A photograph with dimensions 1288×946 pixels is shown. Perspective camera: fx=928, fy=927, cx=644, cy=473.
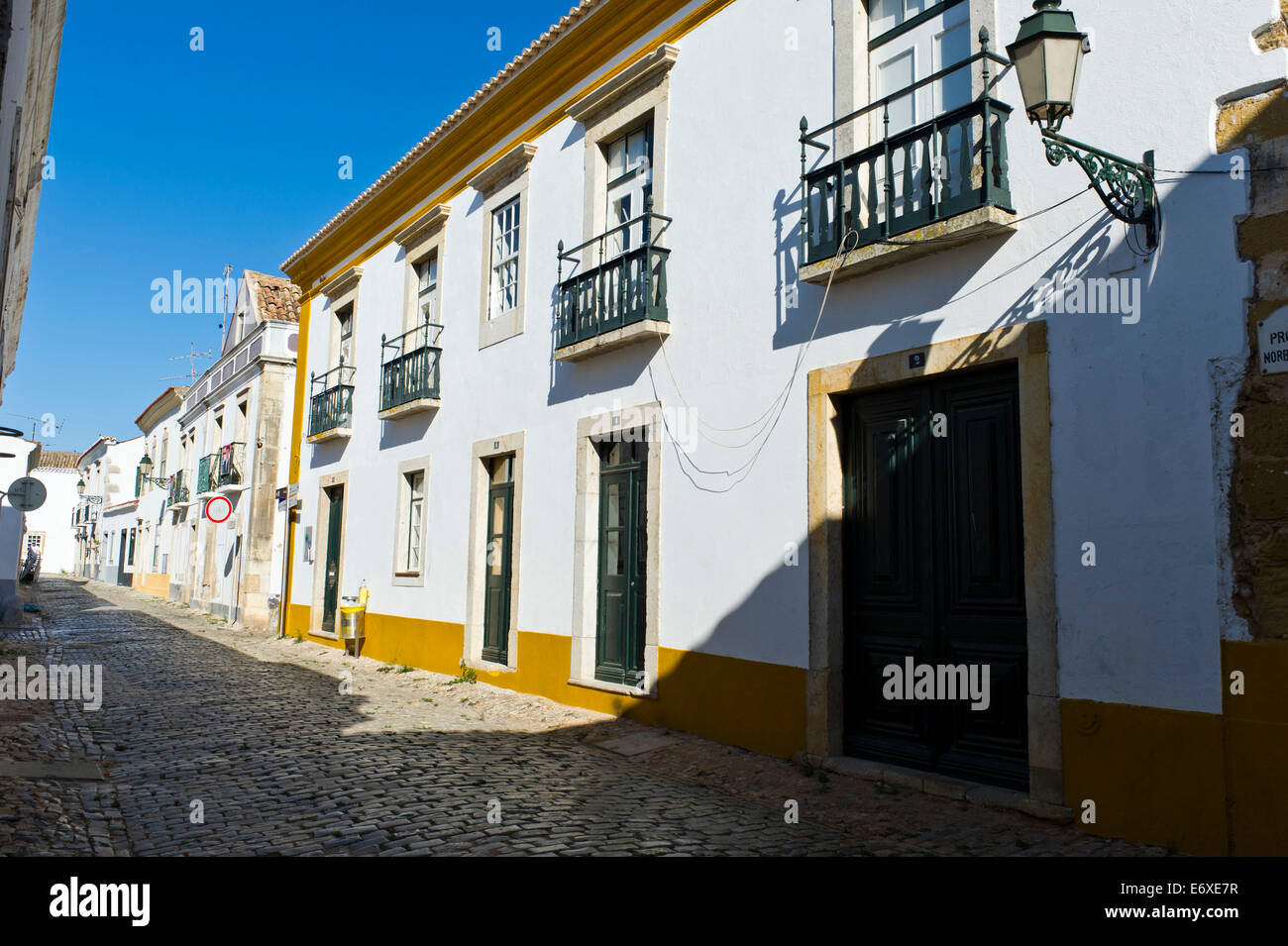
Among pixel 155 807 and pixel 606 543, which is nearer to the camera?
pixel 155 807

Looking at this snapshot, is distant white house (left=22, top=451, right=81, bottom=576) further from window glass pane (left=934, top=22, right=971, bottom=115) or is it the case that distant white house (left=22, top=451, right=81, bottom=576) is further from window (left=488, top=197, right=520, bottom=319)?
window glass pane (left=934, top=22, right=971, bottom=115)

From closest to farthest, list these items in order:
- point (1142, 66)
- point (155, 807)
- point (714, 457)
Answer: point (1142, 66)
point (155, 807)
point (714, 457)

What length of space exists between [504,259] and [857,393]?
5750 millimetres

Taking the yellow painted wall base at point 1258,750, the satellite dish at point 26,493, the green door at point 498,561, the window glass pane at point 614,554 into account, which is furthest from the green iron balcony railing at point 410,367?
the yellow painted wall base at point 1258,750

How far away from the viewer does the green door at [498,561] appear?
10.2m

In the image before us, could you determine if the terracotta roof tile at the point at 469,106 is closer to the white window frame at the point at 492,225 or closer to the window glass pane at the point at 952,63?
the white window frame at the point at 492,225

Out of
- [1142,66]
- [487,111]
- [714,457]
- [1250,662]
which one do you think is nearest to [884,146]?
[1142,66]

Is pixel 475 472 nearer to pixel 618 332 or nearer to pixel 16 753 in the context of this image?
pixel 618 332

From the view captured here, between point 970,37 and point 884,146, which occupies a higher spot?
point 970,37

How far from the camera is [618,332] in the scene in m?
8.21

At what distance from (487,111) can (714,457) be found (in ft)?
19.9

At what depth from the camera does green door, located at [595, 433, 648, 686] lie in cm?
829

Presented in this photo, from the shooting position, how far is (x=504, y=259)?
10797 mm

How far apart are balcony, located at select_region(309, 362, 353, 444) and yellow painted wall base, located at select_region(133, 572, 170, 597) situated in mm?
17335
